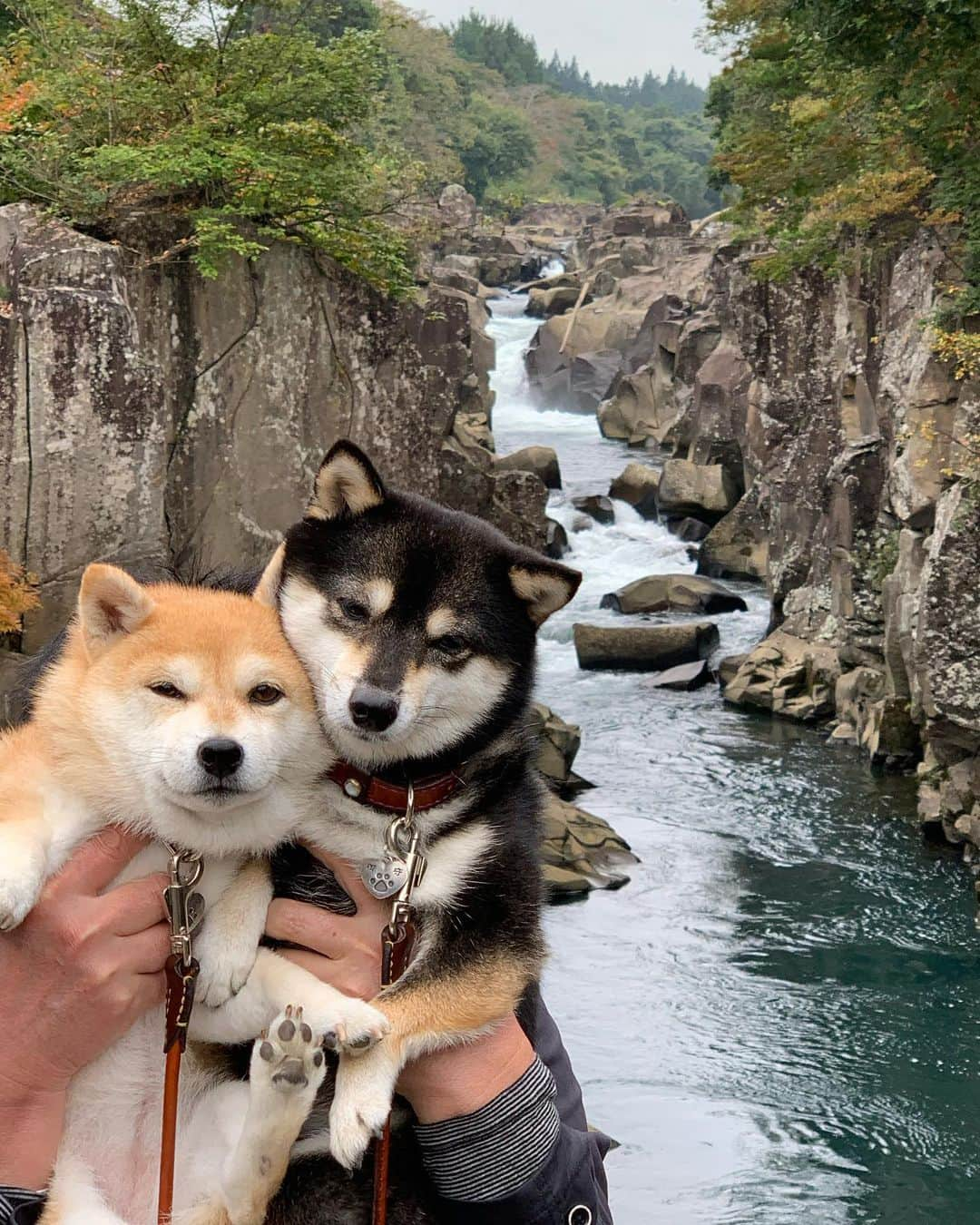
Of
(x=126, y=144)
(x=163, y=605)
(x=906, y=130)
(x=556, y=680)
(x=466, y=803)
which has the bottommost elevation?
(x=556, y=680)

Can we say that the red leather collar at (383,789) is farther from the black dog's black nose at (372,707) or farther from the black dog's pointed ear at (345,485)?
the black dog's pointed ear at (345,485)

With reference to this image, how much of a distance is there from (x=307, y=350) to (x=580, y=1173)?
1052cm

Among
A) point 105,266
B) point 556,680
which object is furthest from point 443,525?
point 556,680

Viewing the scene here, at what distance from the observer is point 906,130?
50.2ft

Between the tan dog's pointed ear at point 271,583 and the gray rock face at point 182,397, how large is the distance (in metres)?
6.64

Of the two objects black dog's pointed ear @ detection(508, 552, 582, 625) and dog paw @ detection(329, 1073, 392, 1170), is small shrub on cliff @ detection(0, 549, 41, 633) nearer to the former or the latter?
black dog's pointed ear @ detection(508, 552, 582, 625)

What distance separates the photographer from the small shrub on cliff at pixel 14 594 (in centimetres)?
1011

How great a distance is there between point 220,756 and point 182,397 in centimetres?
983

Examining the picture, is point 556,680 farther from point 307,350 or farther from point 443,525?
point 443,525

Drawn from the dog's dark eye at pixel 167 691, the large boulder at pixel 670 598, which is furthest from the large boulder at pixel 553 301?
the dog's dark eye at pixel 167 691

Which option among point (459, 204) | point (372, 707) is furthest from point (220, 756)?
point (459, 204)

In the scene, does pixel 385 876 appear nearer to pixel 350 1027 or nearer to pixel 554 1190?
pixel 350 1027

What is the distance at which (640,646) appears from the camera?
21.0 m

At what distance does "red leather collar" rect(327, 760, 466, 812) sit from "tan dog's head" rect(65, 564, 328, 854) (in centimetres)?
11
